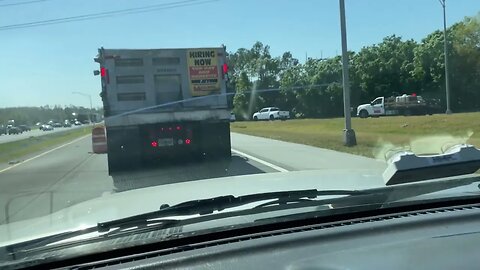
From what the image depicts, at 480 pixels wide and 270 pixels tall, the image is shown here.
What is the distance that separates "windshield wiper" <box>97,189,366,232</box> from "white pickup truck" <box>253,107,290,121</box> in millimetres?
64688

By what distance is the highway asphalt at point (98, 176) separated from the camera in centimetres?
1012

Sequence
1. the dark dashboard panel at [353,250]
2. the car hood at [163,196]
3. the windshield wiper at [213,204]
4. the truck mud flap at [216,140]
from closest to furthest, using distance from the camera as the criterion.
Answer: the dark dashboard panel at [353,250] → the windshield wiper at [213,204] → the car hood at [163,196] → the truck mud flap at [216,140]

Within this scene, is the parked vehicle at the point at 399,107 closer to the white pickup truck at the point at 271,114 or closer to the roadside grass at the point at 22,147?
the white pickup truck at the point at 271,114

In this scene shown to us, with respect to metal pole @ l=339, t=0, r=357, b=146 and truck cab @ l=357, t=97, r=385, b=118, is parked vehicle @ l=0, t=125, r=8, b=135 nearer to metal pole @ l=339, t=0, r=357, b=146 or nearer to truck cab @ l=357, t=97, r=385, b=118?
truck cab @ l=357, t=97, r=385, b=118

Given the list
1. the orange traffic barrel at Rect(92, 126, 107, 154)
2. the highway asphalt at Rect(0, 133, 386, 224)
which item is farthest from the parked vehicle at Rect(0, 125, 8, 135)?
the highway asphalt at Rect(0, 133, 386, 224)

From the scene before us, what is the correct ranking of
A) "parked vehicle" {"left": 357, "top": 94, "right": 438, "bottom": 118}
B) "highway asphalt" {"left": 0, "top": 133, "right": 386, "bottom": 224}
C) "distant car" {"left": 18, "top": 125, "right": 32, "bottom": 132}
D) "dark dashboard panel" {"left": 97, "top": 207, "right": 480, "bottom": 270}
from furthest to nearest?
1. "distant car" {"left": 18, "top": 125, "right": 32, "bottom": 132}
2. "parked vehicle" {"left": 357, "top": 94, "right": 438, "bottom": 118}
3. "highway asphalt" {"left": 0, "top": 133, "right": 386, "bottom": 224}
4. "dark dashboard panel" {"left": 97, "top": 207, "right": 480, "bottom": 270}

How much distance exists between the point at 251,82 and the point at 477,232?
195ft

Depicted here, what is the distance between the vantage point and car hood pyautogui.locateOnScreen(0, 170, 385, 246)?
145 inches

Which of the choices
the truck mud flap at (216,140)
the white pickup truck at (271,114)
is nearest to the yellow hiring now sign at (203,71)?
the truck mud flap at (216,140)

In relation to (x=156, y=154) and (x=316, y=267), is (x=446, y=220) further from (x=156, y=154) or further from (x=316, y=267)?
(x=156, y=154)

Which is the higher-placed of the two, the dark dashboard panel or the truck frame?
the truck frame

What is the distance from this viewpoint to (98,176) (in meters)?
14.2

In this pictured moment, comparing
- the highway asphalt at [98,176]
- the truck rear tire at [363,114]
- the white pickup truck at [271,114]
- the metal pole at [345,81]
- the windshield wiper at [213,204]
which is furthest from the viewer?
the white pickup truck at [271,114]

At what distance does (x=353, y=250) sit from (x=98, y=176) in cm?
1200
